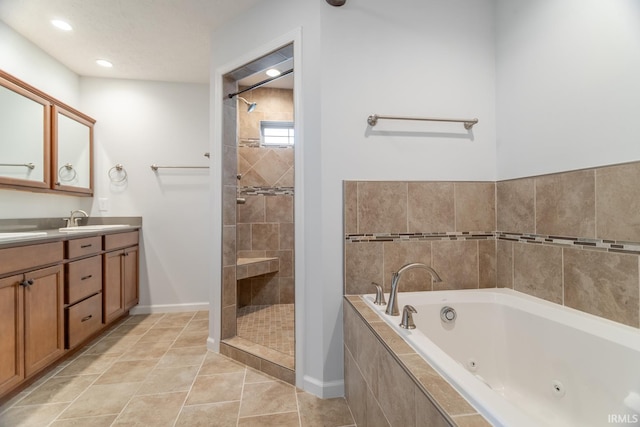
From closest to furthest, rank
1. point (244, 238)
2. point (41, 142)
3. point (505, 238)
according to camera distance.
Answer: point (505, 238) < point (41, 142) < point (244, 238)

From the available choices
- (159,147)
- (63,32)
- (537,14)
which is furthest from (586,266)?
(63,32)

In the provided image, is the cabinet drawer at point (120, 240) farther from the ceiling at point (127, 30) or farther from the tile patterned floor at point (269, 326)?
the ceiling at point (127, 30)

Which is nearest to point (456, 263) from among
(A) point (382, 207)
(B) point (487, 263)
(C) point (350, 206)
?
(B) point (487, 263)

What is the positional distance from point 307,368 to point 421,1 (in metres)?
2.29

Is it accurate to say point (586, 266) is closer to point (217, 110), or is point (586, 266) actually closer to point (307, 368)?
point (307, 368)

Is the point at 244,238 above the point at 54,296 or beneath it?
above

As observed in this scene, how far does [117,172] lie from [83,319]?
1.48m

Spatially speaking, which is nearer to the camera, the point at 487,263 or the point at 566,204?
the point at 566,204

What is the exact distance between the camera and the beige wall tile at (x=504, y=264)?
5.56 ft

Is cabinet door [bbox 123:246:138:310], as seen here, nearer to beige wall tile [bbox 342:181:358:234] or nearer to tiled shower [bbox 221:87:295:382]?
tiled shower [bbox 221:87:295:382]

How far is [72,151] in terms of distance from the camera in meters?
2.58

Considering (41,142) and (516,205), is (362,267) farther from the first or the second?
(41,142)

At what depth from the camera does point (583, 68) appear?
129cm

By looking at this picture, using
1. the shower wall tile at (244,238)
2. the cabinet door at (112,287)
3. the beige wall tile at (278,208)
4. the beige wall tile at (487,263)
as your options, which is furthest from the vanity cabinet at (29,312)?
the beige wall tile at (487,263)
